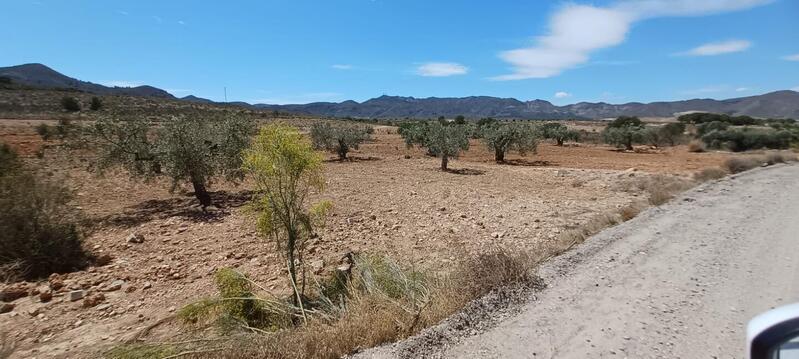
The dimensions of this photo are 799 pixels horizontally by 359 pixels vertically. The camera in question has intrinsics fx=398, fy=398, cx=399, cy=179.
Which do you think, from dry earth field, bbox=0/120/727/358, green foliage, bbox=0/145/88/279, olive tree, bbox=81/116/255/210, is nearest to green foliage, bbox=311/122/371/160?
dry earth field, bbox=0/120/727/358

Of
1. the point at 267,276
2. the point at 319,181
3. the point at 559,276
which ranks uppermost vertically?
the point at 319,181

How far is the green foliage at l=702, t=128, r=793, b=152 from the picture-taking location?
1078 inches

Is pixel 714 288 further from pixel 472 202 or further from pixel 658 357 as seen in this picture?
pixel 472 202

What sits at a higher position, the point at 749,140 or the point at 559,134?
the point at 559,134

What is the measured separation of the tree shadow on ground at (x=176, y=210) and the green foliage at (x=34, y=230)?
6.04ft

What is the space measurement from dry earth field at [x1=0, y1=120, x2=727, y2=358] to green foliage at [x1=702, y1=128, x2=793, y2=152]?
56.9 feet

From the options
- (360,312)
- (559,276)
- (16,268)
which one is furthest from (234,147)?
(559,276)

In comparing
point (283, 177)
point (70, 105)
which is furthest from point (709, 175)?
point (70, 105)

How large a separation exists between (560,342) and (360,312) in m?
2.01

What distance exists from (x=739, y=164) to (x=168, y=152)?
69.0 ft

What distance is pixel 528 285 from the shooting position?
498cm

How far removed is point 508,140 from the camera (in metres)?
24.6

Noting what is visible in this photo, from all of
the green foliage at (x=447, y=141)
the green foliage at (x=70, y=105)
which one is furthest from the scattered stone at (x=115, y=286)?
the green foliage at (x=70, y=105)

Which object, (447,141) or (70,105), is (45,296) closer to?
(447,141)
